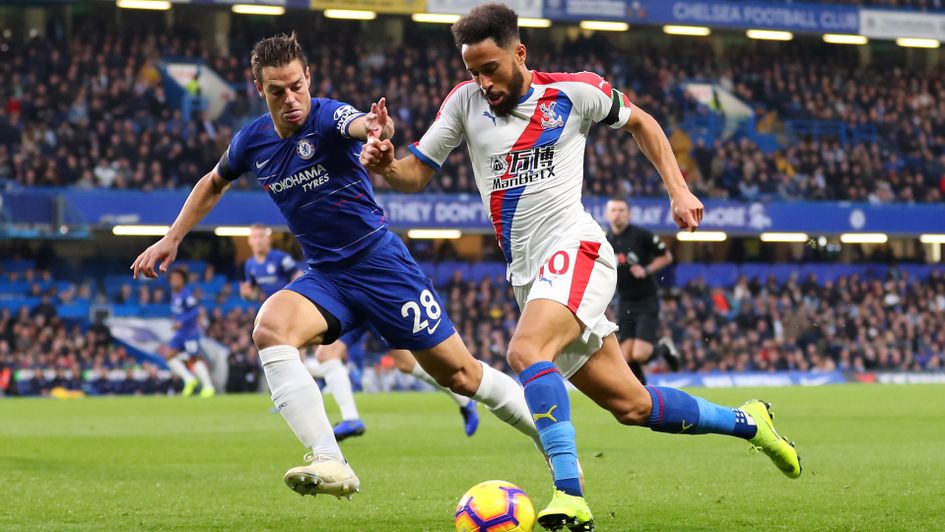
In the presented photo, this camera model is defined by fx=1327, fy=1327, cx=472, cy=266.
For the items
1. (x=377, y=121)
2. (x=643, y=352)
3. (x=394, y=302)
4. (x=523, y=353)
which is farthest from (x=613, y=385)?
(x=643, y=352)

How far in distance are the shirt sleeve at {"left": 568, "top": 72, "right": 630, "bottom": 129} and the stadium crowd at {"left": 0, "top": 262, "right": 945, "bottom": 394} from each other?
69.5 ft

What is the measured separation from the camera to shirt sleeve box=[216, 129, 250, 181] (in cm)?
693

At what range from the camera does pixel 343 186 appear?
6.79m

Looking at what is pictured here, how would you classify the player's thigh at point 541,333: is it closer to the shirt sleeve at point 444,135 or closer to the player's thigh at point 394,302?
the shirt sleeve at point 444,135

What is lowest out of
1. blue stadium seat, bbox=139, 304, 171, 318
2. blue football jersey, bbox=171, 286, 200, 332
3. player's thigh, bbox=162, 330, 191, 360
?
blue stadium seat, bbox=139, 304, 171, 318

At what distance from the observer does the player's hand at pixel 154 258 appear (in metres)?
6.75

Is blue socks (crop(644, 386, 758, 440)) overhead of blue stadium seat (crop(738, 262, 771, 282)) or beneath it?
overhead

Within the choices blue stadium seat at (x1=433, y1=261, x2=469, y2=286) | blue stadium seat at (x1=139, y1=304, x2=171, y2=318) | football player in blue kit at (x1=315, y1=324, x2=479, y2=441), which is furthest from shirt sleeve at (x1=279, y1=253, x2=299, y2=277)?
blue stadium seat at (x1=433, y1=261, x2=469, y2=286)

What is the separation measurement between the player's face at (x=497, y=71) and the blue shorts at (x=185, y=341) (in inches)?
693

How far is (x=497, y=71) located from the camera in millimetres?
6066

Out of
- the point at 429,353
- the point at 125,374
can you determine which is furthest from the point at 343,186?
the point at 125,374

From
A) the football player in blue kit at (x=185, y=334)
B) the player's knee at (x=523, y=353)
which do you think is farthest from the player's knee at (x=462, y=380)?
the football player in blue kit at (x=185, y=334)

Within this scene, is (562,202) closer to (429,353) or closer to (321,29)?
(429,353)

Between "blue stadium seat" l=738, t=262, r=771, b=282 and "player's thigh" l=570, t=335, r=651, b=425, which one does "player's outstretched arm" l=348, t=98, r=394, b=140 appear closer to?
"player's thigh" l=570, t=335, r=651, b=425
